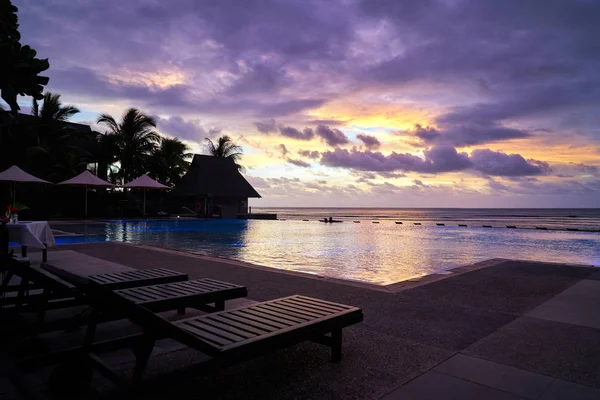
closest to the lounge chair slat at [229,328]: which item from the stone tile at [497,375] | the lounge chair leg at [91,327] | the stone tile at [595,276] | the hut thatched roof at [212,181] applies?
the lounge chair leg at [91,327]

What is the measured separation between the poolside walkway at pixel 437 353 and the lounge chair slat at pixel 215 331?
34 centimetres

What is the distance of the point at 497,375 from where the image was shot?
307 cm

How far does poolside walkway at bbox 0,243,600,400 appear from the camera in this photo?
9.16 feet

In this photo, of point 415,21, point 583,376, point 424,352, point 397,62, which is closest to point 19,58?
point 424,352

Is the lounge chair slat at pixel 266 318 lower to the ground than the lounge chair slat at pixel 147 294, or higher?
lower

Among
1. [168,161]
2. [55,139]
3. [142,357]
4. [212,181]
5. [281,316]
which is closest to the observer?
[142,357]

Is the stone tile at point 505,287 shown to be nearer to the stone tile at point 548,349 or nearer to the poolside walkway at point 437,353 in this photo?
the poolside walkway at point 437,353

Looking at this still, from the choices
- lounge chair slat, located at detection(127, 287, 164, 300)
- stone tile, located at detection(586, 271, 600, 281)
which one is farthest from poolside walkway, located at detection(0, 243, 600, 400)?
stone tile, located at detection(586, 271, 600, 281)

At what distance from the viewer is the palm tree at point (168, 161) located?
1313 inches

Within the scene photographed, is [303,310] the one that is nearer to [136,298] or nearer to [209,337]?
[209,337]

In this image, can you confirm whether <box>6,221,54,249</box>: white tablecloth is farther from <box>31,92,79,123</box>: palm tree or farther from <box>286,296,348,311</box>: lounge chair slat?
<box>31,92,79,123</box>: palm tree

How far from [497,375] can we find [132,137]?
108ft

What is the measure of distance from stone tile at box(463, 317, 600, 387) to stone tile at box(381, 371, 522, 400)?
645 mm

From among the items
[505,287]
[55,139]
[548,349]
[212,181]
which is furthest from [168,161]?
[548,349]
